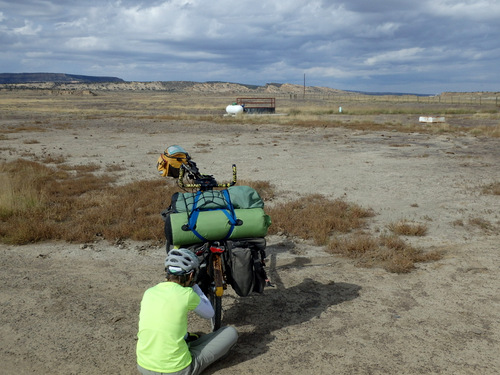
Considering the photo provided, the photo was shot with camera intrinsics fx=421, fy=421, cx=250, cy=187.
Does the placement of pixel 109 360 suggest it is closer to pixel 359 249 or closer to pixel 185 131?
pixel 359 249

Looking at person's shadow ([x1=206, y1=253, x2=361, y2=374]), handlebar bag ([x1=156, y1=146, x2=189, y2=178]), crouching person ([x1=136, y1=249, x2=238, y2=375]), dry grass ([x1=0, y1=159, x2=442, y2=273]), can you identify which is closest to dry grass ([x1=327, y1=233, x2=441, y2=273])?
dry grass ([x1=0, y1=159, x2=442, y2=273])

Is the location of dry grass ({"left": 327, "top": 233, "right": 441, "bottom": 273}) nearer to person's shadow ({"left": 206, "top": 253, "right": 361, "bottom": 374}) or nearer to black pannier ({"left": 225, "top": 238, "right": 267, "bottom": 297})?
person's shadow ({"left": 206, "top": 253, "right": 361, "bottom": 374})

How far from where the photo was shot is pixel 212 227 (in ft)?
14.2

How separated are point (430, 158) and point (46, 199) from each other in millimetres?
14329

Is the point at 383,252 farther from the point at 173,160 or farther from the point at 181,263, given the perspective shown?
the point at 181,263

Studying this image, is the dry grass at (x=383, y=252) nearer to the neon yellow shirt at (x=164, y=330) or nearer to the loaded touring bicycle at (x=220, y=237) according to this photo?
the loaded touring bicycle at (x=220, y=237)

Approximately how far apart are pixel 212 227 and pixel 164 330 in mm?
1227

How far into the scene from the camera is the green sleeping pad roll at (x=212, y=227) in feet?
14.1

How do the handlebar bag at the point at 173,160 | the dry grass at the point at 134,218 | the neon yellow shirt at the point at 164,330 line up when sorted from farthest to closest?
the dry grass at the point at 134,218, the handlebar bag at the point at 173,160, the neon yellow shirt at the point at 164,330

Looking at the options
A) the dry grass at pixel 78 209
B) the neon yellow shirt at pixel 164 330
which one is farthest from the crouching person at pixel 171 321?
the dry grass at pixel 78 209

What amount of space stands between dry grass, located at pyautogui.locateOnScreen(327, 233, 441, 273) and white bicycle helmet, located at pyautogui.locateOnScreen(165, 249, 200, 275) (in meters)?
3.72

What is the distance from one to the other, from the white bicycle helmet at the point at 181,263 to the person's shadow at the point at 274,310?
110 cm

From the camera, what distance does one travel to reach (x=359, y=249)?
705 cm

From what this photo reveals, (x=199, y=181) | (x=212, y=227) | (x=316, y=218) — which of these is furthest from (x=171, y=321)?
(x=316, y=218)
